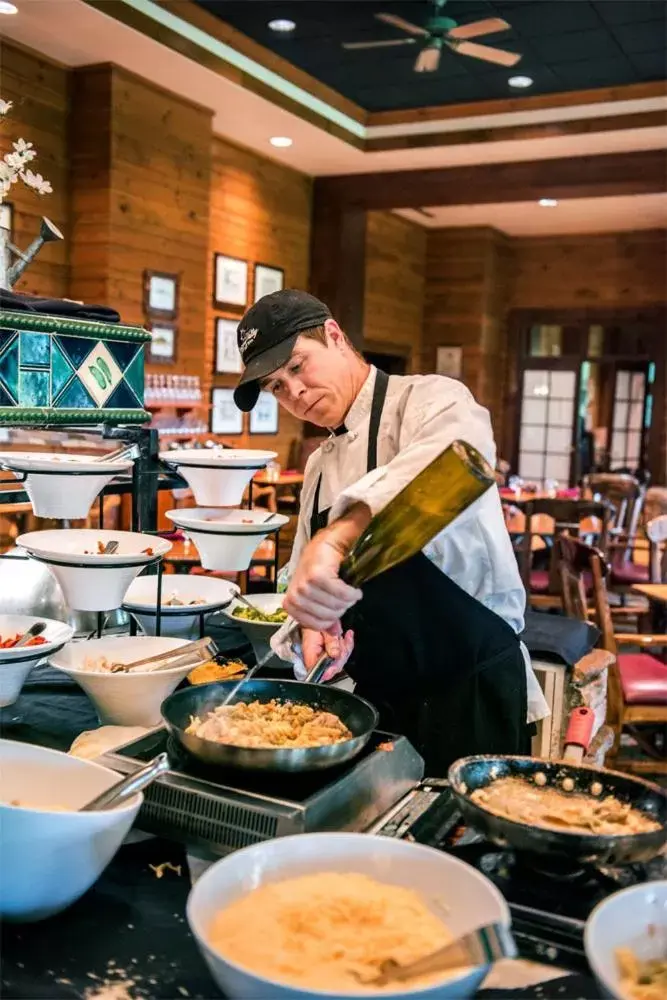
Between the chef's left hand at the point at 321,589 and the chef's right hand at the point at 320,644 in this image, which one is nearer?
the chef's left hand at the point at 321,589

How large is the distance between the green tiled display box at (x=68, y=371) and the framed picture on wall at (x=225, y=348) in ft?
18.3

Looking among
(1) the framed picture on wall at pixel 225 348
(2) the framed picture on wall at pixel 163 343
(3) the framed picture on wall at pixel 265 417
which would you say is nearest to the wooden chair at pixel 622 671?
(2) the framed picture on wall at pixel 163 343

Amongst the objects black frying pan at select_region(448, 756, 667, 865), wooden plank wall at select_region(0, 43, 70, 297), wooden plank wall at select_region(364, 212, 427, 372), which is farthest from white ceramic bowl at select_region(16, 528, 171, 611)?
wooden plank wall at select_region(364, 212, 427, 372)

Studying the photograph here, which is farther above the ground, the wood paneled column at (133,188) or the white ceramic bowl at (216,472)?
the wood paneled column at (133,188)

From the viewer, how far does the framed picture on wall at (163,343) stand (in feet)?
21.5

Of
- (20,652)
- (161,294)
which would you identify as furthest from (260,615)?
(161,294)

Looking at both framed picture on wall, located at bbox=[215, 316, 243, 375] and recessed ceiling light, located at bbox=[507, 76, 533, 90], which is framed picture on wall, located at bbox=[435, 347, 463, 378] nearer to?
framed picture on wall, located at bbox=[215, 316, 243, 375]

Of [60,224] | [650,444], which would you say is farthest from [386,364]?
[60,224]

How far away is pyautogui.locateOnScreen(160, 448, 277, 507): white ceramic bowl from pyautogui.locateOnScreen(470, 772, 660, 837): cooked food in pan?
3.38ft

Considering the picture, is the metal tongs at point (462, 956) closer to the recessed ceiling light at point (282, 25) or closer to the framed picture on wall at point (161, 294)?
the framed picture on wall at point (161, 294)

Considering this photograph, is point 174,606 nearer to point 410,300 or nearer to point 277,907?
point 277,907

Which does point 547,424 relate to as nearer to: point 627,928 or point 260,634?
Answer: point 260,634

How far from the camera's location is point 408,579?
177 cm

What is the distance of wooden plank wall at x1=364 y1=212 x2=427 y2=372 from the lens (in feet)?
32.9
